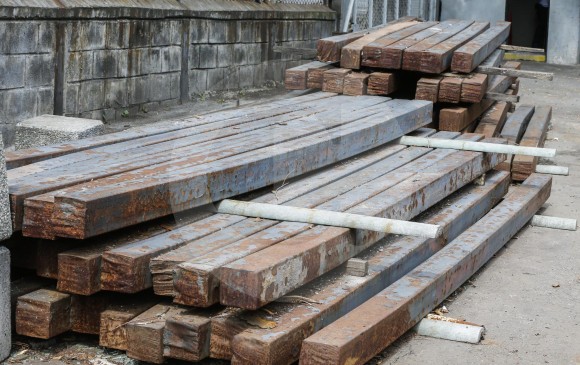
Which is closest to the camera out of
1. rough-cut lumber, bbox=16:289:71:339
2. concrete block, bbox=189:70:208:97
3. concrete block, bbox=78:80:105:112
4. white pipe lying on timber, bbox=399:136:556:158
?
rough-cut lumber, bbox=16:289:71:339

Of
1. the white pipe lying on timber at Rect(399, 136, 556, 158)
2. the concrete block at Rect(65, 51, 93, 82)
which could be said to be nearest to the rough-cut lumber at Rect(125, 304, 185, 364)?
the white pipe lying on timber at Rect(399, 136, 556, 158)

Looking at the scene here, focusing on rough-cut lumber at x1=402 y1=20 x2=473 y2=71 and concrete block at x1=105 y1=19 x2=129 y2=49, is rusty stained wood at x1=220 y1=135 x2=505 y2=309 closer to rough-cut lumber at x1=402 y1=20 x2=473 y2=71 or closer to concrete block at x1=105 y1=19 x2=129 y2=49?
rough-cut lumber at x1=402 y1=20 x2=473 y2=71

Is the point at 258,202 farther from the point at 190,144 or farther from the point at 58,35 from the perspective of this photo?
the point at 58,35

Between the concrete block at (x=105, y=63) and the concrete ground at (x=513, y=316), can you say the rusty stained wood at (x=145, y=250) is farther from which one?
the concrete block at (x=105, y=63)

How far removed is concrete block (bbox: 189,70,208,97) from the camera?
38.7 feet

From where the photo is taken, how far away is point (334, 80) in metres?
7.95

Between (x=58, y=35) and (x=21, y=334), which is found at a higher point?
(x=58, y=35)

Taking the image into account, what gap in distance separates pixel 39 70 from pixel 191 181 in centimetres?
500

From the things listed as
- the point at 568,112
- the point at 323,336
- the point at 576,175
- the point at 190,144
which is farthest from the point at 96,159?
the point at 568,112

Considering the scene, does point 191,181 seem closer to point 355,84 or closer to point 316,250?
point 316,250

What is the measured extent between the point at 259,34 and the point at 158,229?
30.5 feet

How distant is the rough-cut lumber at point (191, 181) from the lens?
386 cm

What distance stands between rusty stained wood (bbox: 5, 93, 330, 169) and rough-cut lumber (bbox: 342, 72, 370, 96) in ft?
2.94

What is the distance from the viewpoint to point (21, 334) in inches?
165
